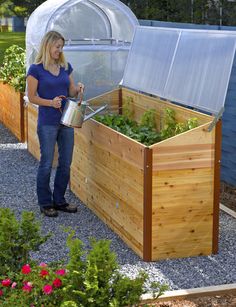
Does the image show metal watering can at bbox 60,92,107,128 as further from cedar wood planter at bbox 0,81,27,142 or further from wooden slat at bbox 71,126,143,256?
cedar wood planter at bbox 0,81,27,142

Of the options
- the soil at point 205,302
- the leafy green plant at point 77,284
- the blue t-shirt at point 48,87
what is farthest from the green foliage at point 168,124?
the leafy green plant at point 77,284

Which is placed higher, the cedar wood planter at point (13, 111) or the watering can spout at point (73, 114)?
the watering can spout at point (73, 114)

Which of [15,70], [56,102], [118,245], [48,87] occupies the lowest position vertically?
[118,245]

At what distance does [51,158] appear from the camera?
267 inches

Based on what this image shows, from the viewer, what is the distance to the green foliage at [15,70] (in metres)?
10.7

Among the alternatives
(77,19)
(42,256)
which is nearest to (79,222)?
(42,256)

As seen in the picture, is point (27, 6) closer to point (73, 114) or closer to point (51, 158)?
point (51, 158)

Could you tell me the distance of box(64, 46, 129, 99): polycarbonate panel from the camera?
9.55m

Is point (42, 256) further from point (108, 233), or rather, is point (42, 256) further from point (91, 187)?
point (91, 187)

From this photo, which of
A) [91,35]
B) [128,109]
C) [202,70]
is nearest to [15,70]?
[91,35]

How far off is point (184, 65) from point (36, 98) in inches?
58.8

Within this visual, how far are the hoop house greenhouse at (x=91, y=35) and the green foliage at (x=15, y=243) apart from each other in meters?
5.37

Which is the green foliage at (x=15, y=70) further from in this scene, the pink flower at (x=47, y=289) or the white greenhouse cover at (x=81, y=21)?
the pink flower at (x=47, y=289)

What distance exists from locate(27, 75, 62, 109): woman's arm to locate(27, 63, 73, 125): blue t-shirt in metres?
0.05
